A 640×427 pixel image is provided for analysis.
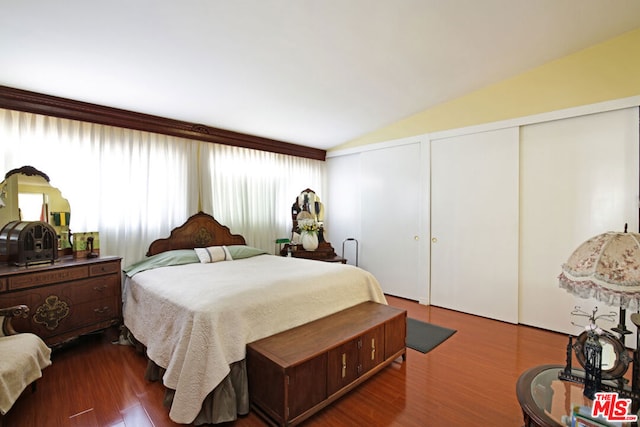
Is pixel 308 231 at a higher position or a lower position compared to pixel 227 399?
higher

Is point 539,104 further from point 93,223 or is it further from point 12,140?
point 12,140

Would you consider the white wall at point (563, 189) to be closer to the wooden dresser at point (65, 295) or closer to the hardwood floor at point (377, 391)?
the hardwood floor at point (377, 391)

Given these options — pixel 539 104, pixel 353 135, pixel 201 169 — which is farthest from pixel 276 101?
pixel 539 104

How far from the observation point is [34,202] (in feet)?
9.48

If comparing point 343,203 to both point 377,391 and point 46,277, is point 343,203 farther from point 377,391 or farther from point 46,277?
point 46,277

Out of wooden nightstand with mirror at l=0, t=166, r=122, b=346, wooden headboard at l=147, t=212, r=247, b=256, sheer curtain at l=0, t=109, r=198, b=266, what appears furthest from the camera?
wooden headboard at l=147, t=212, r=247, b=256

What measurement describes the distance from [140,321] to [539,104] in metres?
4.77

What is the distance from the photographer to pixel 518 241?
3.54 m

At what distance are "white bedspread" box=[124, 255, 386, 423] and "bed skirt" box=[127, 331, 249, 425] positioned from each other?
9cm

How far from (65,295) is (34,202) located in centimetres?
102

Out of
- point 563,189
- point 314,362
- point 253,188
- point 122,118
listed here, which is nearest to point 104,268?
point 122,118

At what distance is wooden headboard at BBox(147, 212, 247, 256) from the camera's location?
145 inches

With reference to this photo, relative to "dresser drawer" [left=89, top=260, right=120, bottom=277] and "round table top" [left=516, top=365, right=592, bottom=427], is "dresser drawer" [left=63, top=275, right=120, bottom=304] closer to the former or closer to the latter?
"dresser drawer" [left=89, top=260, right=120, bottom=277]

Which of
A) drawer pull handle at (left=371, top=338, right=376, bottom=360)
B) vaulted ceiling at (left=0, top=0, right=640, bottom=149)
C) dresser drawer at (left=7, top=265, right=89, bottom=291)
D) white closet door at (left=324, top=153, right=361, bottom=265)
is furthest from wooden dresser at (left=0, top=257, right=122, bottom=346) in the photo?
white closet door at (left=324, top=153, right=361, bottom=265)
